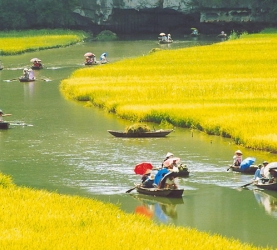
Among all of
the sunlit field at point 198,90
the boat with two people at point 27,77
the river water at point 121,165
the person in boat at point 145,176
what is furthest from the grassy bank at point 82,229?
the boat with two people at point 27,77

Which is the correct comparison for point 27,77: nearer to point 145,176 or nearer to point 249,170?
point 249,170

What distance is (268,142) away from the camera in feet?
65.7

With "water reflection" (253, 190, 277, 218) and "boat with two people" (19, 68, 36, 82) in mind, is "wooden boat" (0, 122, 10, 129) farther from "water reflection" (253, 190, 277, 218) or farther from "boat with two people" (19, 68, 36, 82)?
"boat with two people" (19, 68, 36, 82)

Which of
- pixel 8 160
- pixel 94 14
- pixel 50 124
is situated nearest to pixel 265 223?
pixel 8 160

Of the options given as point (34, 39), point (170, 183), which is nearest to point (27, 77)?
point (170, 183)

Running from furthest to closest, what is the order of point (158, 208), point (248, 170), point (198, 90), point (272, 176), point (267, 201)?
point (198, 90) → point (248, 170) → point (272, 176) → point (267, 201) → point (158, 208)

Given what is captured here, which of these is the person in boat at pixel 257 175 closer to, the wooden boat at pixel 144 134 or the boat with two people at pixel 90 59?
the wooden boat at pixel 144 134

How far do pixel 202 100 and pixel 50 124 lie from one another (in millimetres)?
5919

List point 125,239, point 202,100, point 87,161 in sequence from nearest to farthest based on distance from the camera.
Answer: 1. point 125,239
2. point 87,161
3. point 202,100

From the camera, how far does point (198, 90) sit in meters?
30.1

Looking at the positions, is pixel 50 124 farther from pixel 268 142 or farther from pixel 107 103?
pixel 268 142

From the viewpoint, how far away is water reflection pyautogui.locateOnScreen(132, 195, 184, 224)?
47.3 feet

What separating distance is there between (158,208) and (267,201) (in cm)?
216

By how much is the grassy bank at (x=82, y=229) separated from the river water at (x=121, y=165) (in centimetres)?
88
